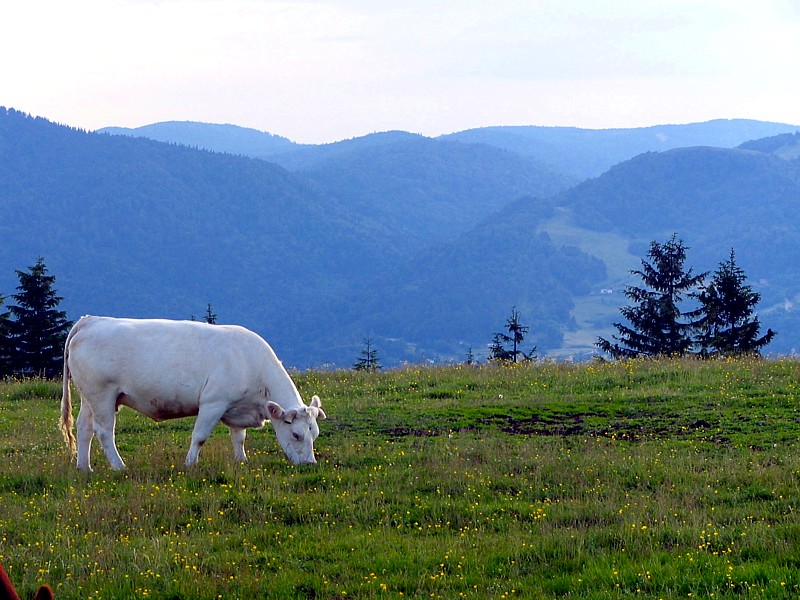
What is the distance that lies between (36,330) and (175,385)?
34775 mm

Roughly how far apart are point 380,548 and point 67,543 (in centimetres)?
331

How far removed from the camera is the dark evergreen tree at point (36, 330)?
4603cm

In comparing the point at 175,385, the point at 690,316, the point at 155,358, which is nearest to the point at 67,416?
the point at 155,358

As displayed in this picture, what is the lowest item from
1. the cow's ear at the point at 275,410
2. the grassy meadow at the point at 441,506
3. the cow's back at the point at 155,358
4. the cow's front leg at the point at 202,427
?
the grassy meadow at the point at 441,506

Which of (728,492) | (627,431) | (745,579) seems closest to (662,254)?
(627,431)

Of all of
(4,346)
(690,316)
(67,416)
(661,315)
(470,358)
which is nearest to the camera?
(67,416)

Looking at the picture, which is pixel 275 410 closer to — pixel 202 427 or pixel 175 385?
pixel 202 427

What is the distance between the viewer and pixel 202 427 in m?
14.9

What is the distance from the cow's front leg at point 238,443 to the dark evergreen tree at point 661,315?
94.8ft

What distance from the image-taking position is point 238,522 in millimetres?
11586

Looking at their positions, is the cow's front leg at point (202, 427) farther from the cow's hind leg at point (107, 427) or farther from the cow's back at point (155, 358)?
the cow's hind leg at point (107, 427)

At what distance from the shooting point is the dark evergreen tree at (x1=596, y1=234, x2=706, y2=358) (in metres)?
45.5

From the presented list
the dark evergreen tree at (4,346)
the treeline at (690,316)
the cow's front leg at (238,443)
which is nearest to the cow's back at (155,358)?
the cow's front leg at (238,443)

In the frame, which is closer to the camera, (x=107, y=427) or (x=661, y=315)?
(x=107, y=427)
